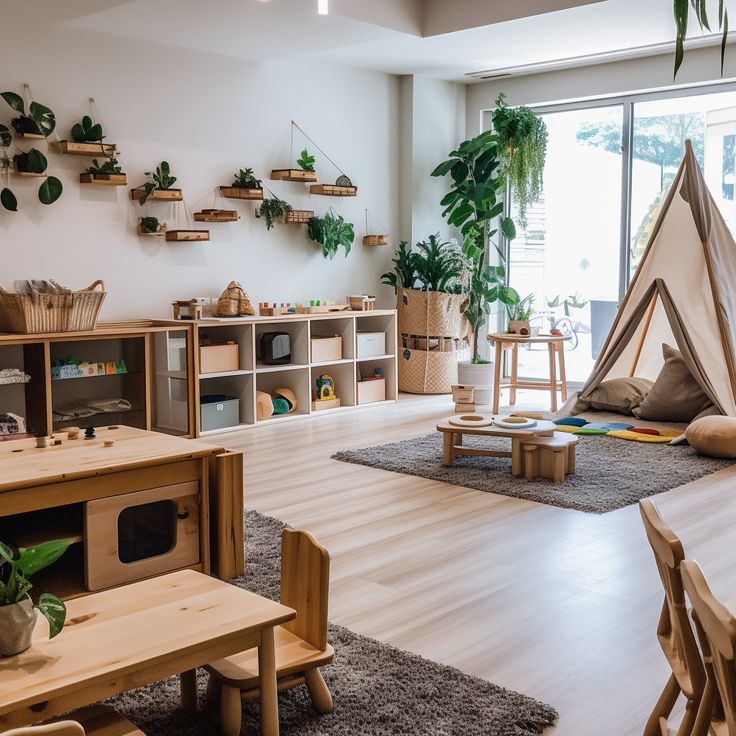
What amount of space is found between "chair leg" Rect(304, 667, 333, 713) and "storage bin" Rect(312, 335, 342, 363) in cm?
472

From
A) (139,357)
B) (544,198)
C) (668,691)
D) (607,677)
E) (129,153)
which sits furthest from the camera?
(544,198)

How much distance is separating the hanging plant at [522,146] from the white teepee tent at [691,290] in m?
1.51

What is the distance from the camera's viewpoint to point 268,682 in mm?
2051

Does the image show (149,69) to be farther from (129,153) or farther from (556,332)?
(556,332)

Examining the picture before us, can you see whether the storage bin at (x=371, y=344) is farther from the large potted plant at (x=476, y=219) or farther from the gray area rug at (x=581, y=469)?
the gray area rug at (x=581, y=469)

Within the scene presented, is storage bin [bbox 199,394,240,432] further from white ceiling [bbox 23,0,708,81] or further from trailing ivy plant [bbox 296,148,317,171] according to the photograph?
white ceiling [bbox 23,0,708,81]

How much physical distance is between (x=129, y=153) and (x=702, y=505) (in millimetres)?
4250

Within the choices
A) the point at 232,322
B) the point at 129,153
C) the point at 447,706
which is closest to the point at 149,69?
the point at 129,153

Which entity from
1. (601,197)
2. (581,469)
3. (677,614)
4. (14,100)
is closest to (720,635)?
(677,614)

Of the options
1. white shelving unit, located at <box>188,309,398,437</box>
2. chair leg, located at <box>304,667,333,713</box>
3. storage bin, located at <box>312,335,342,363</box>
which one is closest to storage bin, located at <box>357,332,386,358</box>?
white shelving unit, located at <box>188,309,398,437</box>

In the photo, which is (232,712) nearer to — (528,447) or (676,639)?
(676,639)

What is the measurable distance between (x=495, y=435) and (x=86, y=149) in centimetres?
312

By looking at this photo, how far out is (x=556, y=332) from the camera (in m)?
7.14

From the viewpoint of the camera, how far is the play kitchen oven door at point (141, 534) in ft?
9.70
